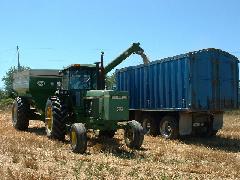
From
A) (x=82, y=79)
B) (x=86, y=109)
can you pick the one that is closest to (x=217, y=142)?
(x=86, y=109)

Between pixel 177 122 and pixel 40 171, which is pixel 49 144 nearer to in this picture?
pixel 40 171

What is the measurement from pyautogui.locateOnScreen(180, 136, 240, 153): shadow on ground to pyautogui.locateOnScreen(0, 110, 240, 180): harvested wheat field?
0.14ft

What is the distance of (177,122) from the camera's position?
1515 centimetres

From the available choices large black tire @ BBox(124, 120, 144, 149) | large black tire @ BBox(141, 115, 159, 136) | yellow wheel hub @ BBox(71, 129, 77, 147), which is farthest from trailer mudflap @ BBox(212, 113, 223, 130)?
yellow wheel hub @ BBox(71, 129, 77, 147)

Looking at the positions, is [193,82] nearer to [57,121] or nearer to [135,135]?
[135,135]

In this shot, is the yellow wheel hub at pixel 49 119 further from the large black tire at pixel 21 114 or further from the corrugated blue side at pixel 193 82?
the corrugated blue side at pixel 193 82

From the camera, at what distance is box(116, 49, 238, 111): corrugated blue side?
46.6 feet

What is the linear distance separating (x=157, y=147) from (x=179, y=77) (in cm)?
314

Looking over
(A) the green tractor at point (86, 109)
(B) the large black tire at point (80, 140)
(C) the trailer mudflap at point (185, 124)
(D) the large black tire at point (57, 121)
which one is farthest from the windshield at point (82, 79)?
(C) the trailer mudflap at point (185, 124)

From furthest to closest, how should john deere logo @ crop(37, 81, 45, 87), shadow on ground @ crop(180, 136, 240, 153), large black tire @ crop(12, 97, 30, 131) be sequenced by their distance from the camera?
large black tire @ crop(12, 97, 30, 131)
john deere logo @ crop(37, 81, 45, 87)
shadow on ground @ crop(180, 136, 240, 153)

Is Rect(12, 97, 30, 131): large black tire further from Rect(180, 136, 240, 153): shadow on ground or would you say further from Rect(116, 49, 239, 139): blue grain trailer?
Rect(180, 136, 240, 153): shadow on ground

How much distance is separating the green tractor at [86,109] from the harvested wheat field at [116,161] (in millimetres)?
429

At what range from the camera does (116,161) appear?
387 inches

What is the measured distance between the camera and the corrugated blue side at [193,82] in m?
14.2
